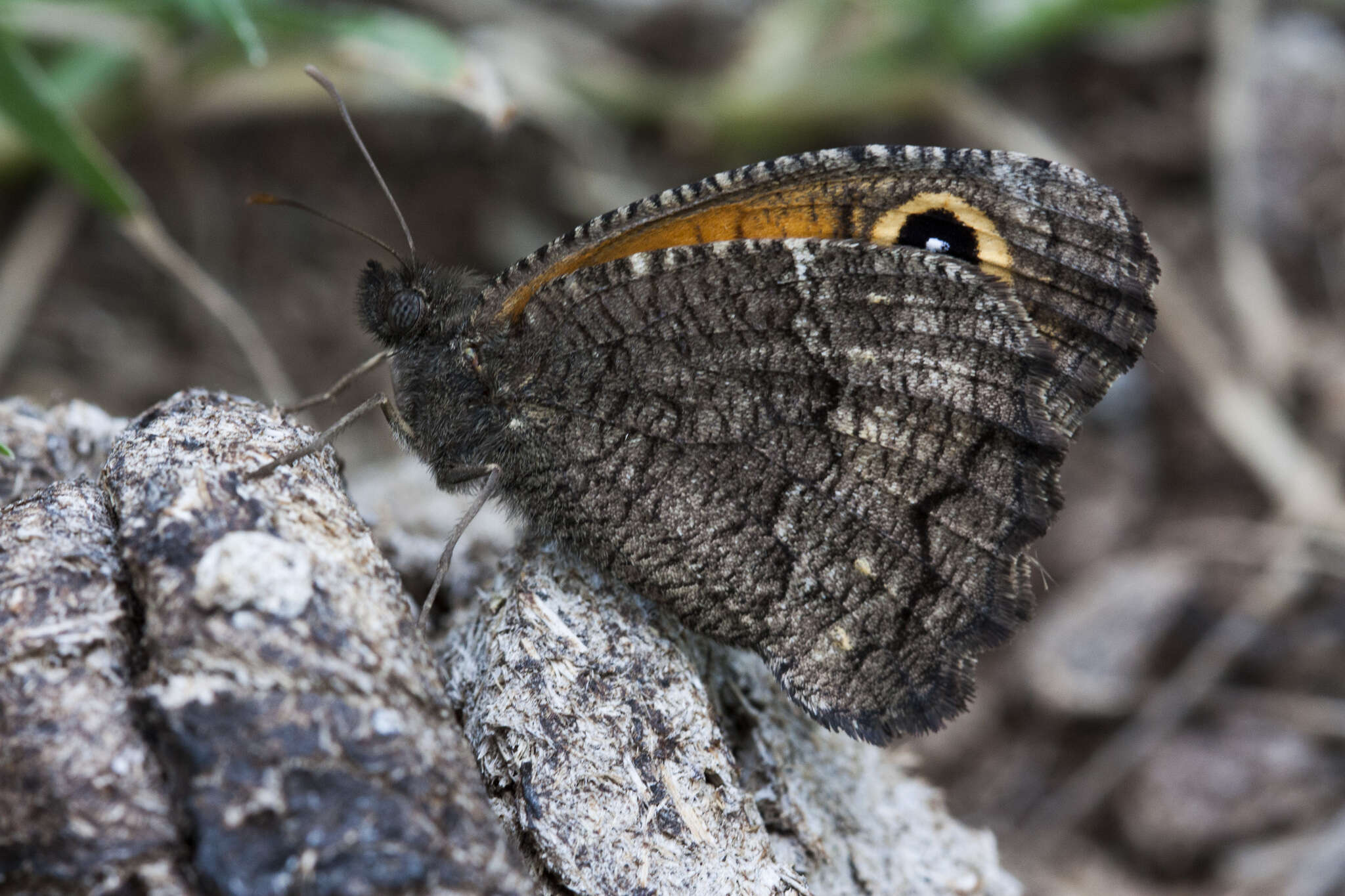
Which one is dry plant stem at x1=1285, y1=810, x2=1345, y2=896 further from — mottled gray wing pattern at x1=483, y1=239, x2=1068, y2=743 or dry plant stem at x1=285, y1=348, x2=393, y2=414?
dry plant stem at x1=285, y1=348, x2=393, y2=414

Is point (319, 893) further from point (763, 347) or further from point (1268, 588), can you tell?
Result: point (1268, 588)

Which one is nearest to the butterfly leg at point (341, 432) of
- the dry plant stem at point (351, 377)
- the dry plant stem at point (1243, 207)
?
the dry plant stem at point (351, 377)

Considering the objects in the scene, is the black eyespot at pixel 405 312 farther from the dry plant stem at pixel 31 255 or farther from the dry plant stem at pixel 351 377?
the dry plant stem at pixel 31 255

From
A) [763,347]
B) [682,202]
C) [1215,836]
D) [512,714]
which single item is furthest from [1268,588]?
[512,714]

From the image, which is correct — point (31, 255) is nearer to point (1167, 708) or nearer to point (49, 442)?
point (49, 442)

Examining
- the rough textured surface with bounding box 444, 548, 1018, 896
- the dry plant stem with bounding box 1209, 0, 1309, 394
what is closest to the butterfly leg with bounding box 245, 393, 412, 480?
the rough textured surface with bounding box 444, 548, 1018, 896

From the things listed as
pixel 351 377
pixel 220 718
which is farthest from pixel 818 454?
pixel 220 718
